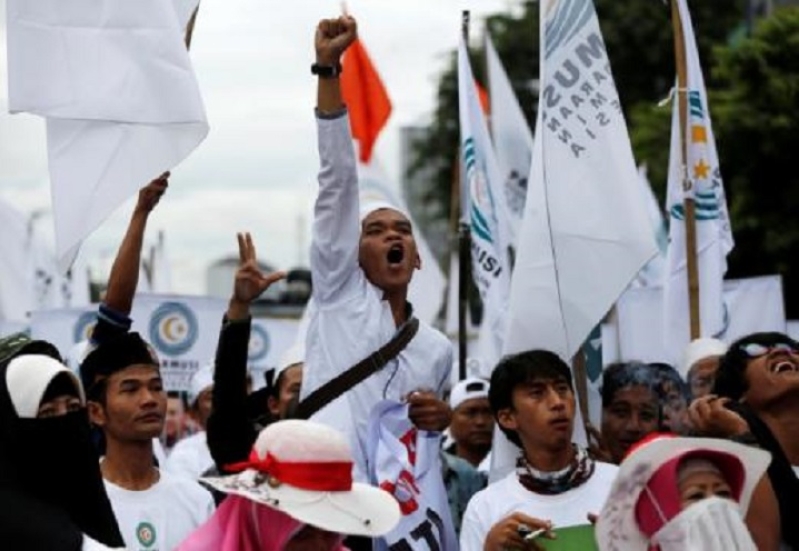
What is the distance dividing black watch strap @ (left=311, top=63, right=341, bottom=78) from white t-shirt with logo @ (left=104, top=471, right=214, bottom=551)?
52.1 inches

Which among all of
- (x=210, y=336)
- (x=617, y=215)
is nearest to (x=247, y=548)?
(x=617, y=215)

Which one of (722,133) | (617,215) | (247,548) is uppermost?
(722,133)

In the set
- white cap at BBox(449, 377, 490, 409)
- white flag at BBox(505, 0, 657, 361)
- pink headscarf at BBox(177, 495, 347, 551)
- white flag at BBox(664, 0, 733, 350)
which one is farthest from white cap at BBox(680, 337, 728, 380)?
pink headscarf at BBox(177, 495, 347, 551)

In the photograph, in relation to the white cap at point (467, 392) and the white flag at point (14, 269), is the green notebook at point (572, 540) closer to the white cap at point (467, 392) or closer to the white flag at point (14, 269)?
the white cap at point (467, 392)

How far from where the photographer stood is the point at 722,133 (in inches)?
1162

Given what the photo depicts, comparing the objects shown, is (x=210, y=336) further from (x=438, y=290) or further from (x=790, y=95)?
(x=790, y=95)

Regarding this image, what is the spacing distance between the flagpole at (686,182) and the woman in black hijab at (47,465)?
4.93m

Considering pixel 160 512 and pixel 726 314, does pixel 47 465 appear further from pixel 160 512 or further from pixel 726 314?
pixel 726 314

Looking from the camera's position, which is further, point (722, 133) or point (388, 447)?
point (722, 133)

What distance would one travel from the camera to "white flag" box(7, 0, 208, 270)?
6629 millimetres

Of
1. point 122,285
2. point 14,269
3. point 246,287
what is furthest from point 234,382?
point 14,269

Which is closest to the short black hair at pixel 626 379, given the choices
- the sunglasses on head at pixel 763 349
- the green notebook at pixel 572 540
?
the sunglasses on head at pixel 763 349

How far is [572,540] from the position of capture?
5660mm

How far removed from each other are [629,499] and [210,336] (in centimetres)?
738
